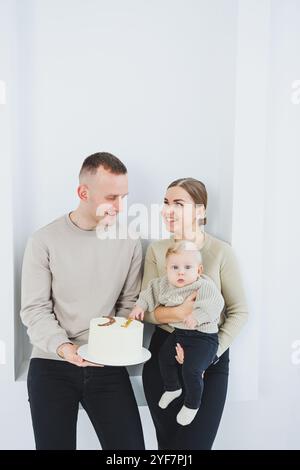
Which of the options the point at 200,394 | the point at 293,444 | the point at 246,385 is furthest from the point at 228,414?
the point at 200,394

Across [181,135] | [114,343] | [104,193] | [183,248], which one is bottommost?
[114,343]

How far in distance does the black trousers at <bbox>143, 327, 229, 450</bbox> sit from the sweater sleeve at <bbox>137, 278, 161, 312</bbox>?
132 millimetres

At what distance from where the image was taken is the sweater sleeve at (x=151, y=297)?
1590 mm

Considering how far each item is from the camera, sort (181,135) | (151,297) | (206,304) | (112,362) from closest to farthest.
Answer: (112,362) < (206,304) < (151,297) < (181,135)

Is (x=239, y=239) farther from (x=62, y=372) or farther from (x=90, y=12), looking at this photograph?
(x=90, y=12)

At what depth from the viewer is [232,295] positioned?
1684 mm

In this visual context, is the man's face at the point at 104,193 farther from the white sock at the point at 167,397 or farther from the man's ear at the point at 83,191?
the white sock at the point at 167,397

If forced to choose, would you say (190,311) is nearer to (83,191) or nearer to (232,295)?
(232,295)

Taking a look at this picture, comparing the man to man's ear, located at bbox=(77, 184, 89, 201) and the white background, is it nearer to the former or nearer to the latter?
man's ear, located at bbox=(77, 184, 89, 201)

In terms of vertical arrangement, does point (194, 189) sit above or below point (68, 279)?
above

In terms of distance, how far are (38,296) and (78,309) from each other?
5.1 inches

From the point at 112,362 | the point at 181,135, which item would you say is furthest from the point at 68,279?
the point at 181,135

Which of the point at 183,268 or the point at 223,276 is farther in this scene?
the point at 223,276

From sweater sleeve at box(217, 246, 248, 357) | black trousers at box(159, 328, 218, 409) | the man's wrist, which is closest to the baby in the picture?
black trousers at box(159, 328, 218, 409)
